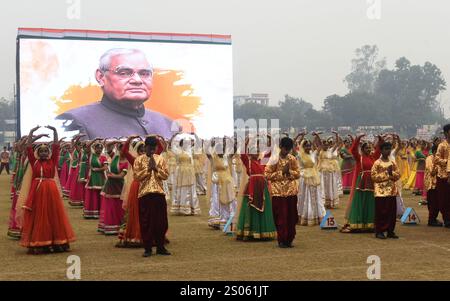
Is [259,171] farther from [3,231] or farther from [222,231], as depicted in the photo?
[3,231]

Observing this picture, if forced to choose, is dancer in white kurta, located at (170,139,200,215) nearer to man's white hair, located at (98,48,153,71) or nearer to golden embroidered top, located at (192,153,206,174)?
golden embroidered top, located at (192,153,206,174)

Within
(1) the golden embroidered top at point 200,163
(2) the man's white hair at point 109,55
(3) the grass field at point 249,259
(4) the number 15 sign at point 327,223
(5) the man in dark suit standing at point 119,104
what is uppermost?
(2) the man's white hair at point 109,55

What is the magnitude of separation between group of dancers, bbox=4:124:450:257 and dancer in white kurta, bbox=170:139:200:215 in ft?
0.51

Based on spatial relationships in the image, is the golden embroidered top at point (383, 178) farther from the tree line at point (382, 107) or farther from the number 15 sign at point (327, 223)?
the tree line at point (382, 107)

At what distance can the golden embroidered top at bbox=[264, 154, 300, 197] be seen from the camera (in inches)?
407

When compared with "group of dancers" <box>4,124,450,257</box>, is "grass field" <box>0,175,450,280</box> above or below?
below

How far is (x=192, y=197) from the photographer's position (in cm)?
1638

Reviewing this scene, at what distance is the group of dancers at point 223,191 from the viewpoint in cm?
978

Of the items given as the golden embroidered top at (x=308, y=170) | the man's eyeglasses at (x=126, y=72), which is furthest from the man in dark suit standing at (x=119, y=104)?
the golden embroidered top at (x=308, y=170)

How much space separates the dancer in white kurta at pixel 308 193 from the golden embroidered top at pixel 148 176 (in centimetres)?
498

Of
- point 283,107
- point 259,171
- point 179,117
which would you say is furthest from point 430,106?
point 259,171

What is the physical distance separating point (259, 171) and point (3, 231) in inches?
213

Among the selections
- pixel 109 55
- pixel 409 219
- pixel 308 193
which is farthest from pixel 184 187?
pixel 109 55

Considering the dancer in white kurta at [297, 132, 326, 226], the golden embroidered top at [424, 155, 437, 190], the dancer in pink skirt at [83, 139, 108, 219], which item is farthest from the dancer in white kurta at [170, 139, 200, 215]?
the golden embroidered top at [424, 155, 437, 190]
